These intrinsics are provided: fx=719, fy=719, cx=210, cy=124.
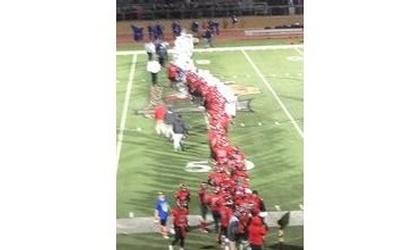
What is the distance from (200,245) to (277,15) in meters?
1.02

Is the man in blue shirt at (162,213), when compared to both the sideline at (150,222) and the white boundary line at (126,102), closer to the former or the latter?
the sideline at (150,222)

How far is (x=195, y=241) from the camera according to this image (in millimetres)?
2947

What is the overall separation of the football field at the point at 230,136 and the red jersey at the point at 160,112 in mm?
44

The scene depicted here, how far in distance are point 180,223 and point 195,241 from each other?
0.10 metres

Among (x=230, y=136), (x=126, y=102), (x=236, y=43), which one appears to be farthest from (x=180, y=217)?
(x=236, y=43)

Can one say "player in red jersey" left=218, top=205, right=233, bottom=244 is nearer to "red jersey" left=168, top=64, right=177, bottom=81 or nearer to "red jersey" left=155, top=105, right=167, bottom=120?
"red jersey" left=155, top=105, right=167, bottom=120

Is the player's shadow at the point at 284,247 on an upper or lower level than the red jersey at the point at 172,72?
lower

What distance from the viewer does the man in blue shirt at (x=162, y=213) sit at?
295 cm

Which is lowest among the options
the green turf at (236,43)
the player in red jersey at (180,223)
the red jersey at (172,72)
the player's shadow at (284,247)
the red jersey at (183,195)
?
the player's shadow at (284,247)

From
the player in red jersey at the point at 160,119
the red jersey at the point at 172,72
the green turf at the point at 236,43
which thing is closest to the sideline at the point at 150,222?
the player in red jersey at the point at 160,119

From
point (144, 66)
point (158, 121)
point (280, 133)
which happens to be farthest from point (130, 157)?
point (280, 133)

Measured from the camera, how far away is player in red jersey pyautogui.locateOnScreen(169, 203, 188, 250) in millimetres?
2941

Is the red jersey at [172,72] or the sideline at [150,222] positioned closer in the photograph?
the sideline at [150,222]

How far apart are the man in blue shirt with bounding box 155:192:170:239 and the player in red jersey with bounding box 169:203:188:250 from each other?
0.12ft
